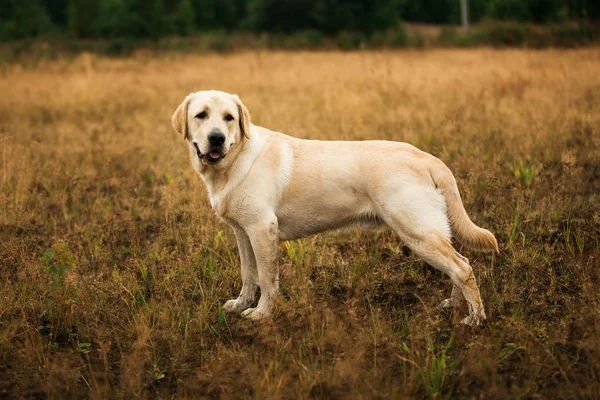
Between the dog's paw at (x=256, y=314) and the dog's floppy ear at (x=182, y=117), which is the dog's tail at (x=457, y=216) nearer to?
the dog's paw at (x=256, y=314)

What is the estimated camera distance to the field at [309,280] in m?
2.78

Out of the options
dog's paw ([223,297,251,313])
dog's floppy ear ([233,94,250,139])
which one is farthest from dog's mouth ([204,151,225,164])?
dog's paw ([223,297,251,313])

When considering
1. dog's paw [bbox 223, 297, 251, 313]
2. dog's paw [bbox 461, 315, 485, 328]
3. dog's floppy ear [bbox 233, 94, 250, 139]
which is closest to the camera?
dog's paw [bbox 461, 315, 485, 328]

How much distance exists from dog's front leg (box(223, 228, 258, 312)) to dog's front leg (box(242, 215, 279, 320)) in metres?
0.18

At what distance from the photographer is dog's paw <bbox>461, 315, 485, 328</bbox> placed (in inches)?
128

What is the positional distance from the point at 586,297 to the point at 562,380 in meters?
0.82

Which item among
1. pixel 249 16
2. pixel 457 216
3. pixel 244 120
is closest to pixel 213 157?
pixel 244 120

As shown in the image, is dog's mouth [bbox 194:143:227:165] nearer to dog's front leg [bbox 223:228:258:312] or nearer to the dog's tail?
dog's front leg [bbox 223:228:258:312]

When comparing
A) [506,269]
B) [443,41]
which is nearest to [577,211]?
[506,269]

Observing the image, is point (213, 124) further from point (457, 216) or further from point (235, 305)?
point (457, 216)

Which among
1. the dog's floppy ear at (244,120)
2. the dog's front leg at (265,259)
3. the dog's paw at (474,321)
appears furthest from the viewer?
the dog's floppy ear at (244,120)

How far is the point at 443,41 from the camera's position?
73.2ft

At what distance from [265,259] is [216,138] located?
865mm

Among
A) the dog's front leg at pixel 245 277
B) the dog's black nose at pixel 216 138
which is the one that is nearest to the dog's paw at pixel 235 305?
the dog's front leg at pixel 245 277
